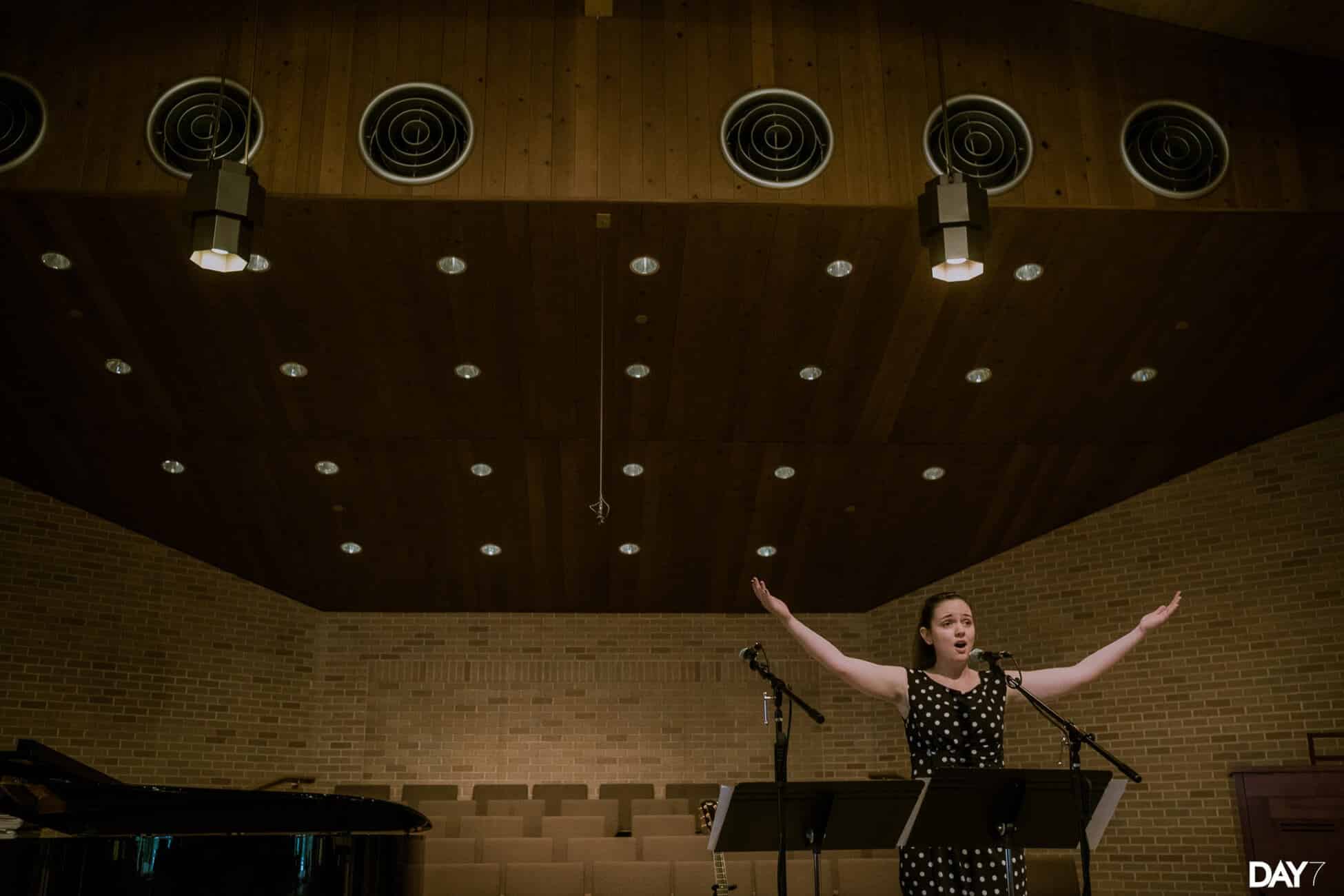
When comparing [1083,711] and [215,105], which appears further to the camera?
[1083,711]

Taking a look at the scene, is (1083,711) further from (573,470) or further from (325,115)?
(325,115)

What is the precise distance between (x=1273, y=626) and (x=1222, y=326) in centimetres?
280

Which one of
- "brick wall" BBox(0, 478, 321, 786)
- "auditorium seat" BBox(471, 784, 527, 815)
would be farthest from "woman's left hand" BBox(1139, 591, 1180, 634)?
"brick wall" BBox(0, 478, 321, 786)

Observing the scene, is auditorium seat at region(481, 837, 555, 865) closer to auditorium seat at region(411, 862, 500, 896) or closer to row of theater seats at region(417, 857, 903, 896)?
row of theater seats at region(417, 857, 903, 896)

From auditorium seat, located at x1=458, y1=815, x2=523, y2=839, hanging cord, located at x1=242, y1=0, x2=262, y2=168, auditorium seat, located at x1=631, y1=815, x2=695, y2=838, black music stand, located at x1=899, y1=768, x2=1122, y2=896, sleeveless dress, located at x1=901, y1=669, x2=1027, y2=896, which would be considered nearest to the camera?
black music stand, located at x1=899, y1=768, x2=1122, y2=896

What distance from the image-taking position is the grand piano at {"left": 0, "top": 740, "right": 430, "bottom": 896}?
11.6 ft

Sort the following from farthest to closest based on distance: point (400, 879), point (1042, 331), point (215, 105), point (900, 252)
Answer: point (1042, 331), point (900, 252), point (215, 105), point (400, 879)

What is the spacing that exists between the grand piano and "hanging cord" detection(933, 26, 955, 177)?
4.42 m

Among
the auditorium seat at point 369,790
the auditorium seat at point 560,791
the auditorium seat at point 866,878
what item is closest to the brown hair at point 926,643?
the auditorium seat at point 866,878

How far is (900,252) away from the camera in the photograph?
23.5 feet

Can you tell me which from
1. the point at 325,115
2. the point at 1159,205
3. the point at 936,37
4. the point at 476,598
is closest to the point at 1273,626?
the point at 1159,205

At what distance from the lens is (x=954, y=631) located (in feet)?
10.7

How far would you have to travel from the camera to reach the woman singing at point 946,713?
320cm

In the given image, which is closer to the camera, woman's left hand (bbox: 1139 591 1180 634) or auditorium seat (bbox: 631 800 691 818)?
woman's left hand (bbox: 1139 591 1180 634)
